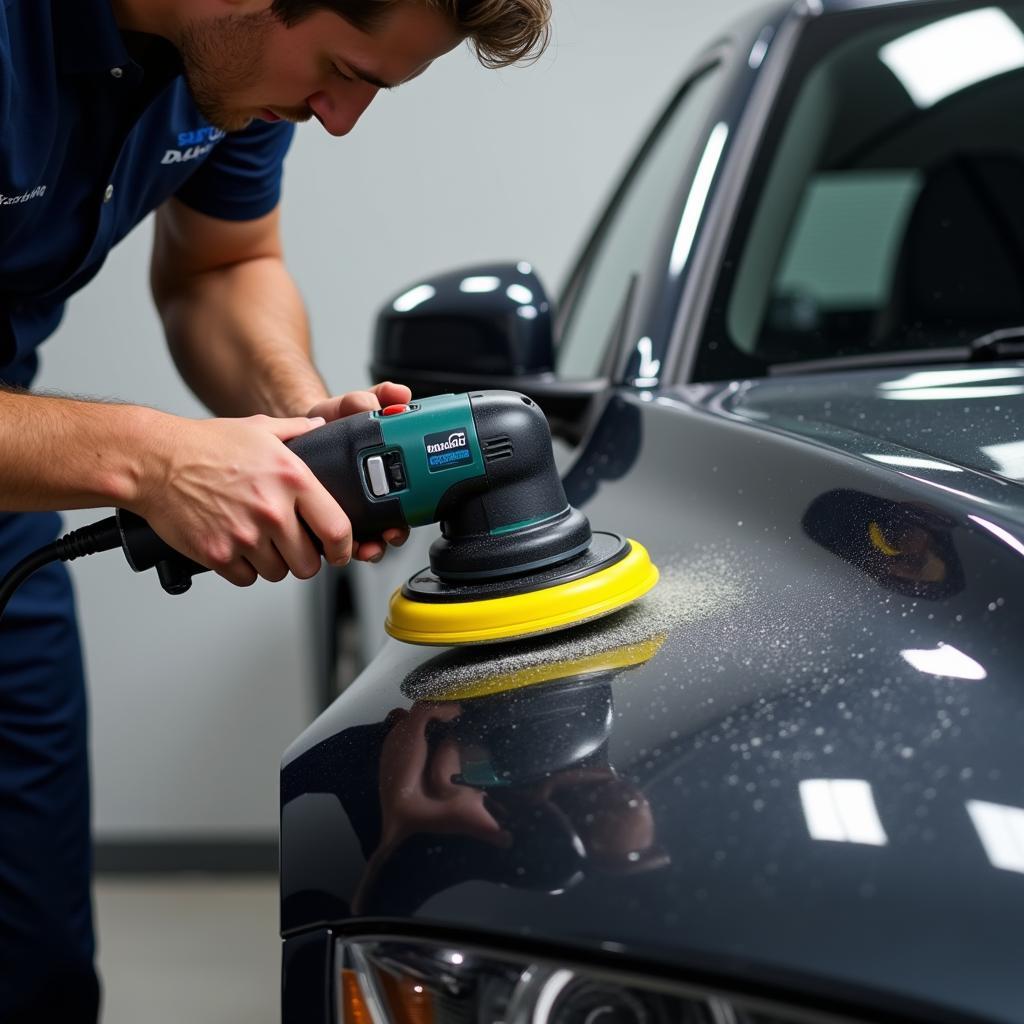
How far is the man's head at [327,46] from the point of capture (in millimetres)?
1263

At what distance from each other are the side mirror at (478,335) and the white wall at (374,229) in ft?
6.27

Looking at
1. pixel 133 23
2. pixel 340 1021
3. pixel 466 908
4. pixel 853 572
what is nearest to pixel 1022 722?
pixel 853 572

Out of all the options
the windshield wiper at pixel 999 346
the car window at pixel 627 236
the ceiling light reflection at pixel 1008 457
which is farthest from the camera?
the car window at pixel 627 236

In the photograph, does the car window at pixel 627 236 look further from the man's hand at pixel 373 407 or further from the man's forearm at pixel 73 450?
the man's forearm at pixel 73 450

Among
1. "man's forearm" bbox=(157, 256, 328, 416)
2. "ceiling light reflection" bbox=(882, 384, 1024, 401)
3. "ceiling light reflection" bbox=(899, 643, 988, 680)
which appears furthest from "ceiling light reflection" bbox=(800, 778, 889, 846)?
"man's forearm" bbox=(157, 256, 328, 416)

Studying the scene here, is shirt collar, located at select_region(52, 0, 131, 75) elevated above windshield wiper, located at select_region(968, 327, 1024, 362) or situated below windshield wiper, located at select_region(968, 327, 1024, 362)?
above

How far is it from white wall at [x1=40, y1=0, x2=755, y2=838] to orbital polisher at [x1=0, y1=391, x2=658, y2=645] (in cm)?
233

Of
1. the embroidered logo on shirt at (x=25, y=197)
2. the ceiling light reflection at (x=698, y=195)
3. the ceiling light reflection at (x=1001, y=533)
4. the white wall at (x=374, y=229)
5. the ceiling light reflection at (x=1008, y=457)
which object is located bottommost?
the white wall at (x=374, y=229)

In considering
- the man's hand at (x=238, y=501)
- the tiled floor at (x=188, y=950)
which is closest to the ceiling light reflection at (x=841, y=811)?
the man's hand at (x=238, y=501)

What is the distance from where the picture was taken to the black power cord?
1.18 meters

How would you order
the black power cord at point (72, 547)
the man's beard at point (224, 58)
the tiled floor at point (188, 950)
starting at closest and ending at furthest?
the black power cord at point (72, 547) → the man's beard at point (224, 58) → the tiled floor at point (188, 950)

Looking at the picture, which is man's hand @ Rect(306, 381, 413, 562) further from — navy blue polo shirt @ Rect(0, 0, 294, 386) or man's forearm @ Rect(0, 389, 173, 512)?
navy blue polo shirt @ Rect(0, 0, 294, 386)

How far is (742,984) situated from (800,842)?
8 centimetres

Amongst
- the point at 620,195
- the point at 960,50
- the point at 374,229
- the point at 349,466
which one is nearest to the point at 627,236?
the point at 620,195
